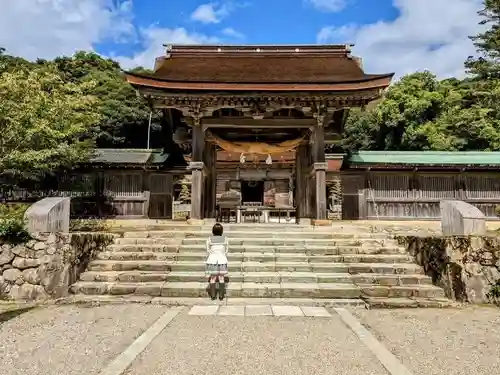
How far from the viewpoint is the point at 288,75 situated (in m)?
13.3

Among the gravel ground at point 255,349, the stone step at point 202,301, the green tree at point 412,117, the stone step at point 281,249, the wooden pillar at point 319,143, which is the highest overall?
the green tree at point 412,117

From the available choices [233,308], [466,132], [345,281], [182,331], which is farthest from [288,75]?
[466,132]

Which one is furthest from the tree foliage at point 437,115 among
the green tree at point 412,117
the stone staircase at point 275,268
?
the stone staircase at point 275,268

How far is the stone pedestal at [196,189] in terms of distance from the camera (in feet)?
38.0

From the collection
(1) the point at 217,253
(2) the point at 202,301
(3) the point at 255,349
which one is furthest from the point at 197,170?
(3) the point at 255,349

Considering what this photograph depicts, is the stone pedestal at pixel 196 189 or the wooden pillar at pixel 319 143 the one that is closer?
the stone pedestal at pixel 196 189

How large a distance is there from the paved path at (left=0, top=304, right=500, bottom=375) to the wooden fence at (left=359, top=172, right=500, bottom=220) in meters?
9.59

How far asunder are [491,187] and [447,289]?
11.0 m

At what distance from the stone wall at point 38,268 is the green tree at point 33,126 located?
4581 millimetres

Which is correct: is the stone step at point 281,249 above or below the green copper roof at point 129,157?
below

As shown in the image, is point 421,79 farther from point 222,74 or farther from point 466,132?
point 222,74

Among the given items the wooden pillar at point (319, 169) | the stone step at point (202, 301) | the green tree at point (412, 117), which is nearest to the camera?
the stone step at point (202, 301)

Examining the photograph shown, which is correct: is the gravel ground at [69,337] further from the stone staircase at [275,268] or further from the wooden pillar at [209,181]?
the wooden pillar at [209,181]

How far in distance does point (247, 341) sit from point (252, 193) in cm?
2099
